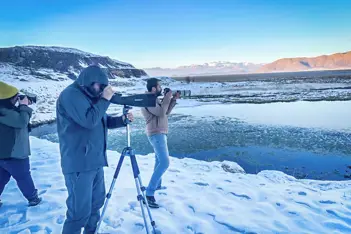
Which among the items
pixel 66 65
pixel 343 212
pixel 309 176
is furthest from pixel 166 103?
pixel 66 65

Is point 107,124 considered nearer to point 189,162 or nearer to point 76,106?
point 76,106

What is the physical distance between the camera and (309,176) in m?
8.46

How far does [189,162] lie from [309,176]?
4.11 m

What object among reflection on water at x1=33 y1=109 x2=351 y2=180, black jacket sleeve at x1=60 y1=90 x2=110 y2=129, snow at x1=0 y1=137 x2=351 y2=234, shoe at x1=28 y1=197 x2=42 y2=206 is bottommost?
reflection on water at x1=33 y1=109 x2=351 y2=180

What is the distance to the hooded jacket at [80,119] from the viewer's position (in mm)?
2830

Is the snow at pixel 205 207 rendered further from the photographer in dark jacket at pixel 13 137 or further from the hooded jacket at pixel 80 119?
the hooded jacket at pixel 80 119

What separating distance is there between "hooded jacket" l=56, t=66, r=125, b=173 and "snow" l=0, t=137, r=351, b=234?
156 cm

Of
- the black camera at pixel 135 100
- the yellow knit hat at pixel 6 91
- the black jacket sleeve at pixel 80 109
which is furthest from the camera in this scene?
the yellow knit hat at pixel 6 91

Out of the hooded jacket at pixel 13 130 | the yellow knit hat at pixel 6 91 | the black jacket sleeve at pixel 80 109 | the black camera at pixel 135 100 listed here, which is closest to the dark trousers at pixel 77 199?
the black jacket sleeve at pixel 80 109

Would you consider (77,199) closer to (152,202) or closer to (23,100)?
(152,202)

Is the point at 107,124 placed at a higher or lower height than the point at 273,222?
higher

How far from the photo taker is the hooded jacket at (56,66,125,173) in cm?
283

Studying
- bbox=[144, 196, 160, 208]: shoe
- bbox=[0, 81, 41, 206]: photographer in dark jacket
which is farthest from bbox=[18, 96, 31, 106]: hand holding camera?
bbox=[144, 196, 160, 208]: shoe

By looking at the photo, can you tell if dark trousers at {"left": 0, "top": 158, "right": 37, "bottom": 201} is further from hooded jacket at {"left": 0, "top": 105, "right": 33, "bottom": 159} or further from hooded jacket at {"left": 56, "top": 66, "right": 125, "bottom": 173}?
hooded jacket at {"left": 56, "top": 66, "right": 125, "bottom": 173}
